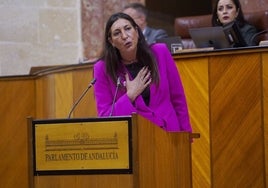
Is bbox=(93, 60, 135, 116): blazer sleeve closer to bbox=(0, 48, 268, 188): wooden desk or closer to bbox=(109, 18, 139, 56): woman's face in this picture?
bbox=(109, 18, 139, 56): woman's face

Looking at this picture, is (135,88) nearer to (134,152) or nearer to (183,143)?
(183,143)

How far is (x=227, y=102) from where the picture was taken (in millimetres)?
4637

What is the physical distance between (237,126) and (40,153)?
1.70 meters

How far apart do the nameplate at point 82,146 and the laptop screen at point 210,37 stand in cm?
223

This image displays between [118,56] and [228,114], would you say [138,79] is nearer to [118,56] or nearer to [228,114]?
[118,56]

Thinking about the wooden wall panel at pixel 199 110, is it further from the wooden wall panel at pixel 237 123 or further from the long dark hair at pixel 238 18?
the long dark hair at pixel 238 18

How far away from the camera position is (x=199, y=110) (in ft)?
15.4

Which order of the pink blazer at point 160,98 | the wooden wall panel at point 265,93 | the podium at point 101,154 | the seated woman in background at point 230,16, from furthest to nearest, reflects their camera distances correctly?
the seated woman in background at point 230,16 → the wooden wall panel at point 265,93 → the pink blazer at point 160,98 → the podium at point 101,154

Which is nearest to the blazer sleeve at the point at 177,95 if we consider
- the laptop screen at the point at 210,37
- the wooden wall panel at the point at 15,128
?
the laptop screen at the point at 210,37

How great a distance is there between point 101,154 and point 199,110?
65.8 inches

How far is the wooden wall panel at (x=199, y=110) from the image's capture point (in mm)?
4633

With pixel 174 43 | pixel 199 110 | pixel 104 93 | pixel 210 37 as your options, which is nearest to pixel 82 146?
pixel 104 93

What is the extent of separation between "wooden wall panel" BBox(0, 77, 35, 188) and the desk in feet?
5.59

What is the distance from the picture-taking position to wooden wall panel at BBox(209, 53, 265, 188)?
4520 millimetres
